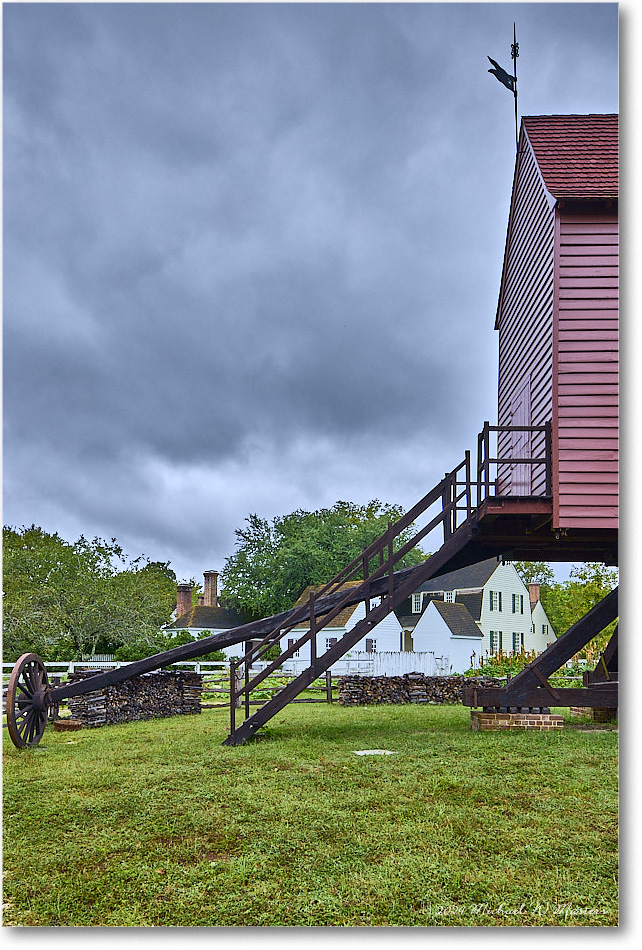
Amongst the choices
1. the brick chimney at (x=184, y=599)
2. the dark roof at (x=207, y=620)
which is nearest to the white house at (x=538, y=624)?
the dark roof at (x=207, y=620)

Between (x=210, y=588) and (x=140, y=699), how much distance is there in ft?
110

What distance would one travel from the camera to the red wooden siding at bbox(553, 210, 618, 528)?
8.77 metres

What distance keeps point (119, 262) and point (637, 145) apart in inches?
172

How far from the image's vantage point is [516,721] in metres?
10.1

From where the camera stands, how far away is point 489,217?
316 inches

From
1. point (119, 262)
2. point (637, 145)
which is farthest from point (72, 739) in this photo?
point (637, 145)

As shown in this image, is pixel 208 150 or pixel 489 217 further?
pixel 489 217

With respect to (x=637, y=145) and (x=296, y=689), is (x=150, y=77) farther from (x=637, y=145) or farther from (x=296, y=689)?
(x=296, y=689)

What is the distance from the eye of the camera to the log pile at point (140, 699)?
12.1 m

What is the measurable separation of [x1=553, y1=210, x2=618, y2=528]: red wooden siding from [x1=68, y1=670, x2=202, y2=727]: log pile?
7.87m

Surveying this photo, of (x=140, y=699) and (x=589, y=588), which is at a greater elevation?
(x=589, y=588)

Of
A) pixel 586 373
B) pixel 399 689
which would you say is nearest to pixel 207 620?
pixel 399 689

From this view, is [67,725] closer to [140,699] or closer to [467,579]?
[140,699]

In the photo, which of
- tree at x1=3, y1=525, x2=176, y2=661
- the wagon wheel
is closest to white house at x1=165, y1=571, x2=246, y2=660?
tree at x1=3, y1=525, x2=176, y2=661
